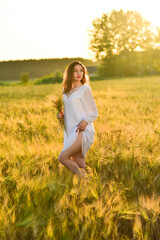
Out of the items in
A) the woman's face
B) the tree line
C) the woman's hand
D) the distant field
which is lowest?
the distant field

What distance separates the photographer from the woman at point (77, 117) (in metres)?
2.49

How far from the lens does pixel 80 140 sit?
2512 millimetres

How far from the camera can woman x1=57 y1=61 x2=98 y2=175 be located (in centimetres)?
249

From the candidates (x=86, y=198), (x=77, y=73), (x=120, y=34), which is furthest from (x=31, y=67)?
(x=86, y=198)

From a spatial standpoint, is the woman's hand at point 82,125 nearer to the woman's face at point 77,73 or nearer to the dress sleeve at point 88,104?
the dress sleeve at point 88,104

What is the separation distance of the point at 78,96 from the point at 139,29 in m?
47.9

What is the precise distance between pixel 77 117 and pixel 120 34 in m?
46.1

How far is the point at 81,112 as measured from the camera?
2633mm

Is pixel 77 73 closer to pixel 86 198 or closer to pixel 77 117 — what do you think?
pixel 77 117

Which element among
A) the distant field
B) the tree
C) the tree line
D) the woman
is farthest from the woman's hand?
the tree line

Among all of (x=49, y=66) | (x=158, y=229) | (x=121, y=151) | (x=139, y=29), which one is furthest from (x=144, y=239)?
(x=49, y=66)

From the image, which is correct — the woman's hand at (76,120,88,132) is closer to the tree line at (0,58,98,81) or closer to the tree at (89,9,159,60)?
the tree at (89,9,159,60)

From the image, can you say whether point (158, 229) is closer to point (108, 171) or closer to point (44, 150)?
point (108, 171)

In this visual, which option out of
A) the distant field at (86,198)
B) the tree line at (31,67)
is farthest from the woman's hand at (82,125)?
the tree line at (31,67)
